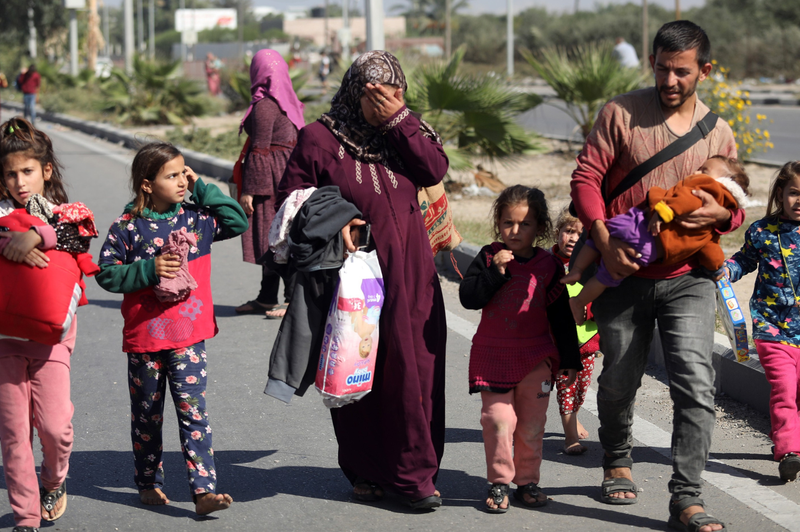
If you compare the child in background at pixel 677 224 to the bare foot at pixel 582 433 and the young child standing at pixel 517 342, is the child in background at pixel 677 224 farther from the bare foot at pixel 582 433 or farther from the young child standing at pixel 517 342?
the bare foot at pixel 582 433

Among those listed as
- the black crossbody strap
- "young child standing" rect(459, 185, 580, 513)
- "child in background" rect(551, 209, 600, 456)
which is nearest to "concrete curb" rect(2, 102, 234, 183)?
"young child standing" rect(459, 185, 580, 513)

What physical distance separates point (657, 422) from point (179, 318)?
2442 millimetres

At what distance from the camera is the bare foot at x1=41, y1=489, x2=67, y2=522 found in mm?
3668

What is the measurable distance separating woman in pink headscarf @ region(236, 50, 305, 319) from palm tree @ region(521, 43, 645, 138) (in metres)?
6.61

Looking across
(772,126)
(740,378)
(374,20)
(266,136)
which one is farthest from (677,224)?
(772,126)

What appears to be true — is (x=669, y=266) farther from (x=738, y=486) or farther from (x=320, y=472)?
(x=320, y=472)

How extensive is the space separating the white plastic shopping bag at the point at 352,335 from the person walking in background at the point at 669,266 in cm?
84

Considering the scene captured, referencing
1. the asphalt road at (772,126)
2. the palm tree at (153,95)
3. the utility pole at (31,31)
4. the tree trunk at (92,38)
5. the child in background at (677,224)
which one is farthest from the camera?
the tree trunk at (92,38)

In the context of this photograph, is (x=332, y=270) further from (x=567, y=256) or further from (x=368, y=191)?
(x=567, y=256)

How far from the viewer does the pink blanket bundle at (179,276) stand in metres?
3.53

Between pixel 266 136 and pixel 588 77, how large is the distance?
24.1 feet

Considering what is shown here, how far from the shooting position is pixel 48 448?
11.6 ft

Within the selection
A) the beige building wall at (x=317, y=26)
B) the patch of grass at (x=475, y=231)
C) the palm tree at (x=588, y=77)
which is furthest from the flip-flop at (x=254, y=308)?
the beige building wall at (x=317, y=26)

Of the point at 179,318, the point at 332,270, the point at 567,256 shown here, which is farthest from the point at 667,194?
the point at 179,318
